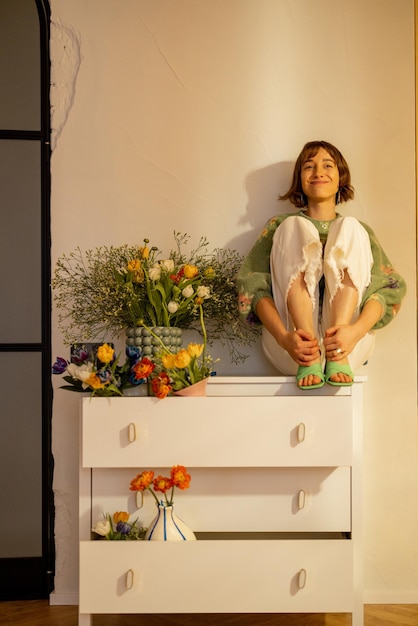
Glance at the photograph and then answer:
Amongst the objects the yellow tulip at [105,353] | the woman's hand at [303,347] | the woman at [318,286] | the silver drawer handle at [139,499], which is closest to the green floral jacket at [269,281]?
the woman at [318,286]

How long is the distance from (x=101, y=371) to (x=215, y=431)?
0.33 m

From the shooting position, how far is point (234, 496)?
81.4 inches

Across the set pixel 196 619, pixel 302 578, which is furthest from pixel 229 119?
pixel 196 619

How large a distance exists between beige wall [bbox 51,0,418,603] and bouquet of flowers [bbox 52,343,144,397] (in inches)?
17.9

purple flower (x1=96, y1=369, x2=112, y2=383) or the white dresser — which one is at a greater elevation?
purple flower (x1=96, y1=369, x2=112, y2=383)

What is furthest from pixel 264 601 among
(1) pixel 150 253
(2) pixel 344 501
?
(1) pixel 150 253

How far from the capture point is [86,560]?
6.41 feet

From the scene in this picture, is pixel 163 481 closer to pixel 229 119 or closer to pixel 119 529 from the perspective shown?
pixel 119 529

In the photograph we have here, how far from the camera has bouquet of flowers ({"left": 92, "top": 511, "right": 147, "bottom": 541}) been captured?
1.97 m

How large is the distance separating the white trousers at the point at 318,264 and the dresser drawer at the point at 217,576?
54 centimetres

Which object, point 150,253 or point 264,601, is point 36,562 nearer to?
point 264,601

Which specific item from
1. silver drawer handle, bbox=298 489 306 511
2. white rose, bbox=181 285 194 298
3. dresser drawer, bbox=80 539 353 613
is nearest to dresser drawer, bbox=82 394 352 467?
silver drawer handle, bbox=298 489 306 511

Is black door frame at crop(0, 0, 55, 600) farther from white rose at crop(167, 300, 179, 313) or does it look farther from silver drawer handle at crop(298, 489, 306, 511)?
silver drawer handle at crop(298, 489, 306, 511)

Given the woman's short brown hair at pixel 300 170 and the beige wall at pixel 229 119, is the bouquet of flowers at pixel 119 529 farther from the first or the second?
the woman's short brown hair at pixel 300 170
